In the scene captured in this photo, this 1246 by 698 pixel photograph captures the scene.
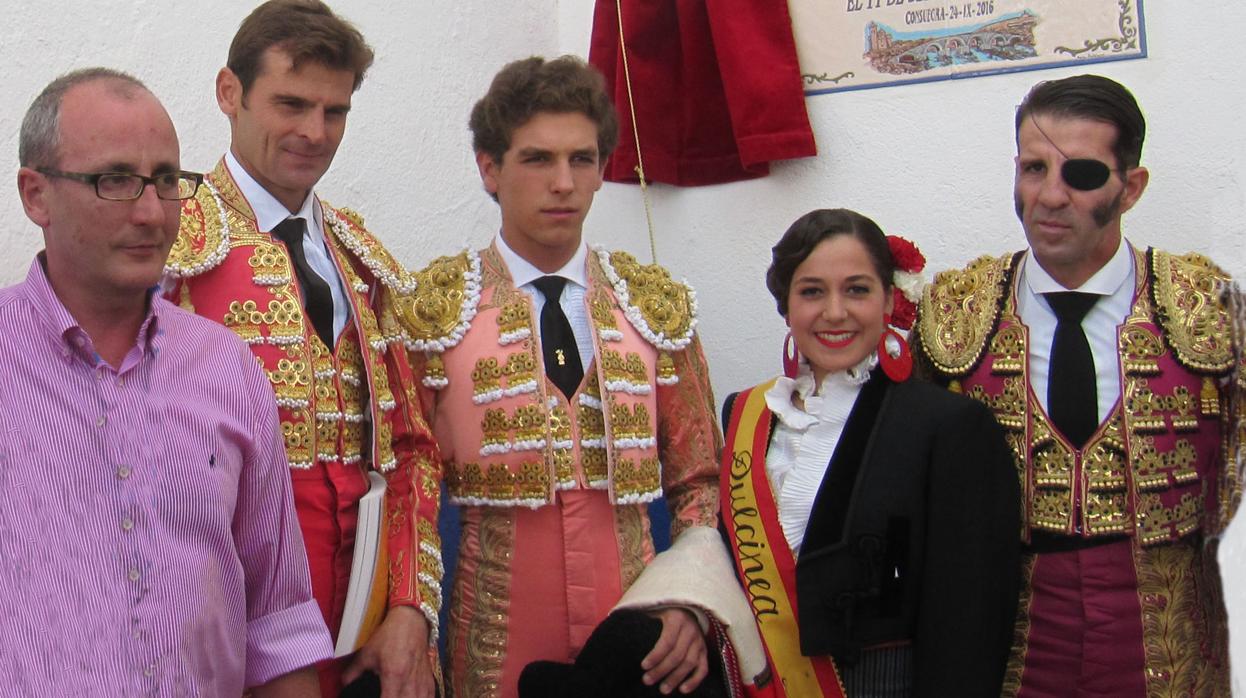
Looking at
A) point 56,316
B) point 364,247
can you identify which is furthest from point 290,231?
point 56,316

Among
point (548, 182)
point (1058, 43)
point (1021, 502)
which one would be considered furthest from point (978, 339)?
point (1058, 43)

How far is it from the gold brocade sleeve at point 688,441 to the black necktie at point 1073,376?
72 centimetres

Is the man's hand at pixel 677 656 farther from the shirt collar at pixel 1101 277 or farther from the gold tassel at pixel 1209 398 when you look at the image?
the gold tassel at pixel 1209 398

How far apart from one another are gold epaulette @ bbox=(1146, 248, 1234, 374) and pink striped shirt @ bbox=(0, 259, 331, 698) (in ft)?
5.40

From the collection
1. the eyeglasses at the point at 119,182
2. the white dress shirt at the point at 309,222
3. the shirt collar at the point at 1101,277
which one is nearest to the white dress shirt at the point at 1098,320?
the shirt collar at the point at 1101,277

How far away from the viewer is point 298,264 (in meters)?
2.50

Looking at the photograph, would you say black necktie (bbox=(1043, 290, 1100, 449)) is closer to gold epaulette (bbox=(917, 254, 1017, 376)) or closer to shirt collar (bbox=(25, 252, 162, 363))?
gold epaulette (bbox=(917, 254, 1017, 376))

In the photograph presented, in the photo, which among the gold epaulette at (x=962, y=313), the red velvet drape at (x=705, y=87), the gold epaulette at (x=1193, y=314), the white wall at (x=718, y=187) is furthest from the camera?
the red velvet drape at (x=705, y=87)

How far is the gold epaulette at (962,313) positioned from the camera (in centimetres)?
266

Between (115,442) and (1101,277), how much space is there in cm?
180

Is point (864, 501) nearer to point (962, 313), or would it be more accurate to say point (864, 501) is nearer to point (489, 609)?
point (962, 313)

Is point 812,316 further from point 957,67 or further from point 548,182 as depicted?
point 957,67

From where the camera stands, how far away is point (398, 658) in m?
2.42

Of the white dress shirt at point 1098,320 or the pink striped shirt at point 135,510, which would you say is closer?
the pink striped shirt at point 135,510
